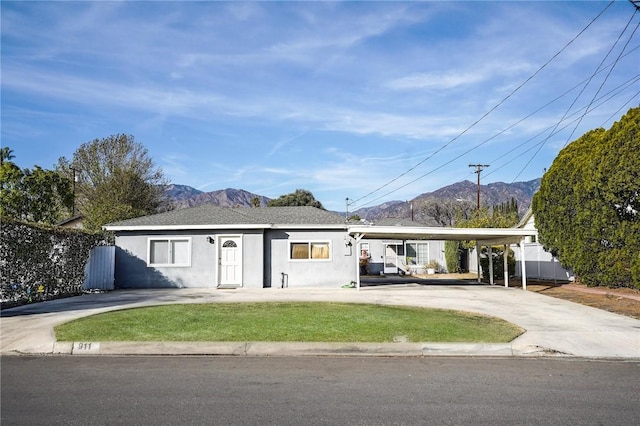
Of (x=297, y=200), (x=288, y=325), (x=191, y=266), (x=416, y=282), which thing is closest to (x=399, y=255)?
(x=416, y=282)

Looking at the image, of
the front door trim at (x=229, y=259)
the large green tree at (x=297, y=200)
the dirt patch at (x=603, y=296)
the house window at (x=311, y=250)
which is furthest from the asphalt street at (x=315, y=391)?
the large green tree at (x=297, y=200)

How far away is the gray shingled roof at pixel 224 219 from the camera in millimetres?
22828

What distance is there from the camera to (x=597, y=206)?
70.8ft

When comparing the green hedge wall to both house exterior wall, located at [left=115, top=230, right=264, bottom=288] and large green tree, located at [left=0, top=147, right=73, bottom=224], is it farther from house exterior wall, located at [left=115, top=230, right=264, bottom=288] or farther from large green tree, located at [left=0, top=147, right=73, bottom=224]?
large green tree, located at [left=0, top=147, right=73, bottom=224]

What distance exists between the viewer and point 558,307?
15734mm

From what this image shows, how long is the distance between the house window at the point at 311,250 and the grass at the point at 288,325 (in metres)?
8.87

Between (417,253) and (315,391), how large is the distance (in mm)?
30919

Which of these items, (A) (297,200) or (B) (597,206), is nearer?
(B) (597,206)

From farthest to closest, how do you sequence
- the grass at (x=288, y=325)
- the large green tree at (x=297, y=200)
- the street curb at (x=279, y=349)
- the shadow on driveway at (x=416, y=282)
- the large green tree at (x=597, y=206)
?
the large green tree at (x=297, y=200) → the shadow on driveway at (x=416, y=282) → the large green tree at (x=597, y=206) → the grass at (x=288, y=325) → the street curb at (x=279, y=349)

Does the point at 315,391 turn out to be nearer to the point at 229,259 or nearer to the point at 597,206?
the point at 229,259

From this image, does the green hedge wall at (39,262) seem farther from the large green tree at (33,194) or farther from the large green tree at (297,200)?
the large green tree at (297,200)

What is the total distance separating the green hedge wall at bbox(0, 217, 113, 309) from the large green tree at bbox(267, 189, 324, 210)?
5649 centimetres

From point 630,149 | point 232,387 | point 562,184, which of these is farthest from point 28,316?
point 562,184

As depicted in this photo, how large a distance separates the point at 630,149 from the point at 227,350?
1633 centimetres
